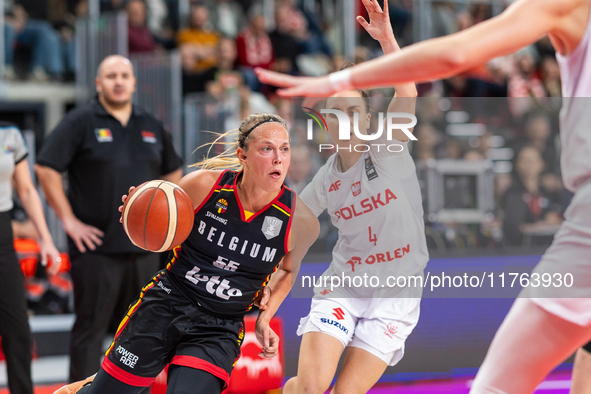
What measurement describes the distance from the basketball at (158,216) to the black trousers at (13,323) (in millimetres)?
1365

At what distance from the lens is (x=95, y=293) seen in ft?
14.0

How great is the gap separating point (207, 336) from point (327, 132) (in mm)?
1191

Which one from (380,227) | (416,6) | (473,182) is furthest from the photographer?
(416,6)

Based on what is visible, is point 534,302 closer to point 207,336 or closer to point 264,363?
point 207,336

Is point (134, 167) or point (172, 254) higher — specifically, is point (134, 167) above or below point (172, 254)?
above

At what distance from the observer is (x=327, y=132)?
10.7ft

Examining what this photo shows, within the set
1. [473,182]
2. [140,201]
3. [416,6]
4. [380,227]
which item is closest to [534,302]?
[380,227]

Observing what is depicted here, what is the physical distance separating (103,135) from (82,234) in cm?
71

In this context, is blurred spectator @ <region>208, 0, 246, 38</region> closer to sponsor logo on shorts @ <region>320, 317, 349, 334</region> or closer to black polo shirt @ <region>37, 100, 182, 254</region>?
black polo shirt @ <region>37, 100, 182, 254</region>

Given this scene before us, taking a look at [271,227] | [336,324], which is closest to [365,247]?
[336,324]

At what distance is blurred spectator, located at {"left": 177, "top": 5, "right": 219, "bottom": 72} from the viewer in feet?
27.5

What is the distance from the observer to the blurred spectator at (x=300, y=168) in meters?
3.56

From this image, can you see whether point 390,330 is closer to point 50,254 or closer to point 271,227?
point 271,227

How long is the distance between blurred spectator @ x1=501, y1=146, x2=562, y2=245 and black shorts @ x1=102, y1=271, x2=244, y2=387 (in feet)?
9.44
